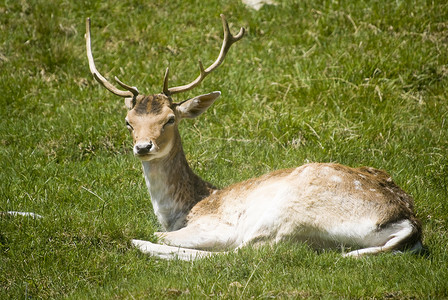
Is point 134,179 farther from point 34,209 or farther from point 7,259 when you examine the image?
point 7,259

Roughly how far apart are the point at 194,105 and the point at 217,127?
1714mm

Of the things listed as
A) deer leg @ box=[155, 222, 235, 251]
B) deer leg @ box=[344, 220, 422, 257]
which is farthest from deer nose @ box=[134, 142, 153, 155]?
deer leg @ box=[344, 220, 422, 257]

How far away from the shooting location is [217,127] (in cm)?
840

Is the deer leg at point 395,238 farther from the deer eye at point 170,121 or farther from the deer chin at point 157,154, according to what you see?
the deer eye at point 170,121

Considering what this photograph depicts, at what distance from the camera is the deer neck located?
6.36 m

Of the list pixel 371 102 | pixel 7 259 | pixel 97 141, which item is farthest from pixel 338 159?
pixel 7 259

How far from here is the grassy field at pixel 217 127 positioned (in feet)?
16.2

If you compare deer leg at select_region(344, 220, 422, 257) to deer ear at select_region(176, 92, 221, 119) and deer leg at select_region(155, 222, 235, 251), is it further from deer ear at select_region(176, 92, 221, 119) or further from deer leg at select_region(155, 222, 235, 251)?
deer ear at select_region(176, 92, 221, 119)

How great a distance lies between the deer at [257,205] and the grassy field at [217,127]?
0.21 metres

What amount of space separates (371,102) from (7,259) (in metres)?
5.39

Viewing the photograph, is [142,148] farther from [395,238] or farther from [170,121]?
[395,238]

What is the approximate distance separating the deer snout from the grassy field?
669mm

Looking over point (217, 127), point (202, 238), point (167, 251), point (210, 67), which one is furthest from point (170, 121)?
point (217, 127)

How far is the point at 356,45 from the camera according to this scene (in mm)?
9461
